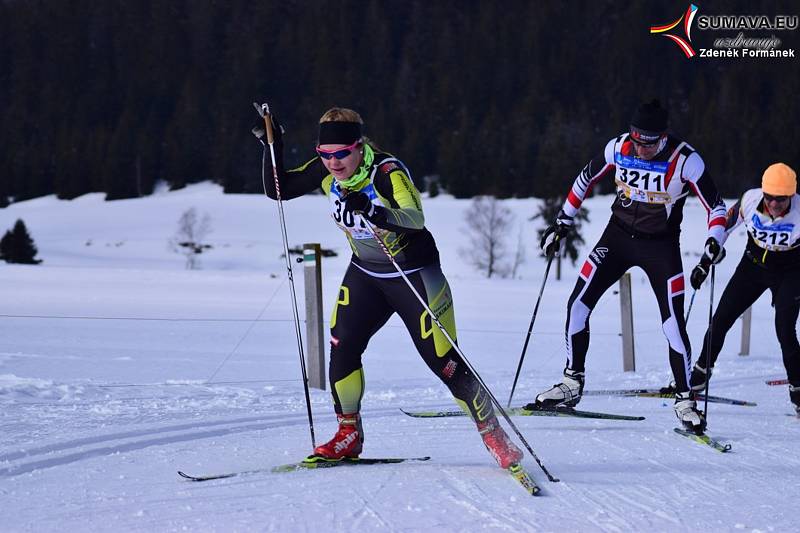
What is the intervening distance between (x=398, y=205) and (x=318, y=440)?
193 centimetres

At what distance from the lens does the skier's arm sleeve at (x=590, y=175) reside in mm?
6133

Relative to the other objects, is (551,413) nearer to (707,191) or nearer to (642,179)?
(642,179)

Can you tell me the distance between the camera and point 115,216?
2773 inches

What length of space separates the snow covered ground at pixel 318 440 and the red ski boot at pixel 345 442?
6.7 inches

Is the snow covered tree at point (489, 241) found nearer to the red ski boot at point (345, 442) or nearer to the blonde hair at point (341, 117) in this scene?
the red ski boot at point (345, 442)

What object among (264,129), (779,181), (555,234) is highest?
(264,129)

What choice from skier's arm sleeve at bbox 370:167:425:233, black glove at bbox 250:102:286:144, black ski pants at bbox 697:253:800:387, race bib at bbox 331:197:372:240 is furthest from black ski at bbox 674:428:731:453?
black glove at bbox 250:102:286:144

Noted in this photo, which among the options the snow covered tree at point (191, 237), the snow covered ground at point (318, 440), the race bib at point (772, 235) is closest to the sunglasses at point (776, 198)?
the race bib at point (772, 235)

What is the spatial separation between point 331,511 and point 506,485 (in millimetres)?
923

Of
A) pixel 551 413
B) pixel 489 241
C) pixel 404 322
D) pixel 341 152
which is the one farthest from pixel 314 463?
pixel 489 241

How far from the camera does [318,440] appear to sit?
5480mm

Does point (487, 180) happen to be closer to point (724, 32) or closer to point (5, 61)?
point (724, 32)

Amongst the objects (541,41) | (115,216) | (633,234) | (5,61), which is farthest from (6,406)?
(5,61)

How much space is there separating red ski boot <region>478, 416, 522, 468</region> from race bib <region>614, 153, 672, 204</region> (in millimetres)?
2346
